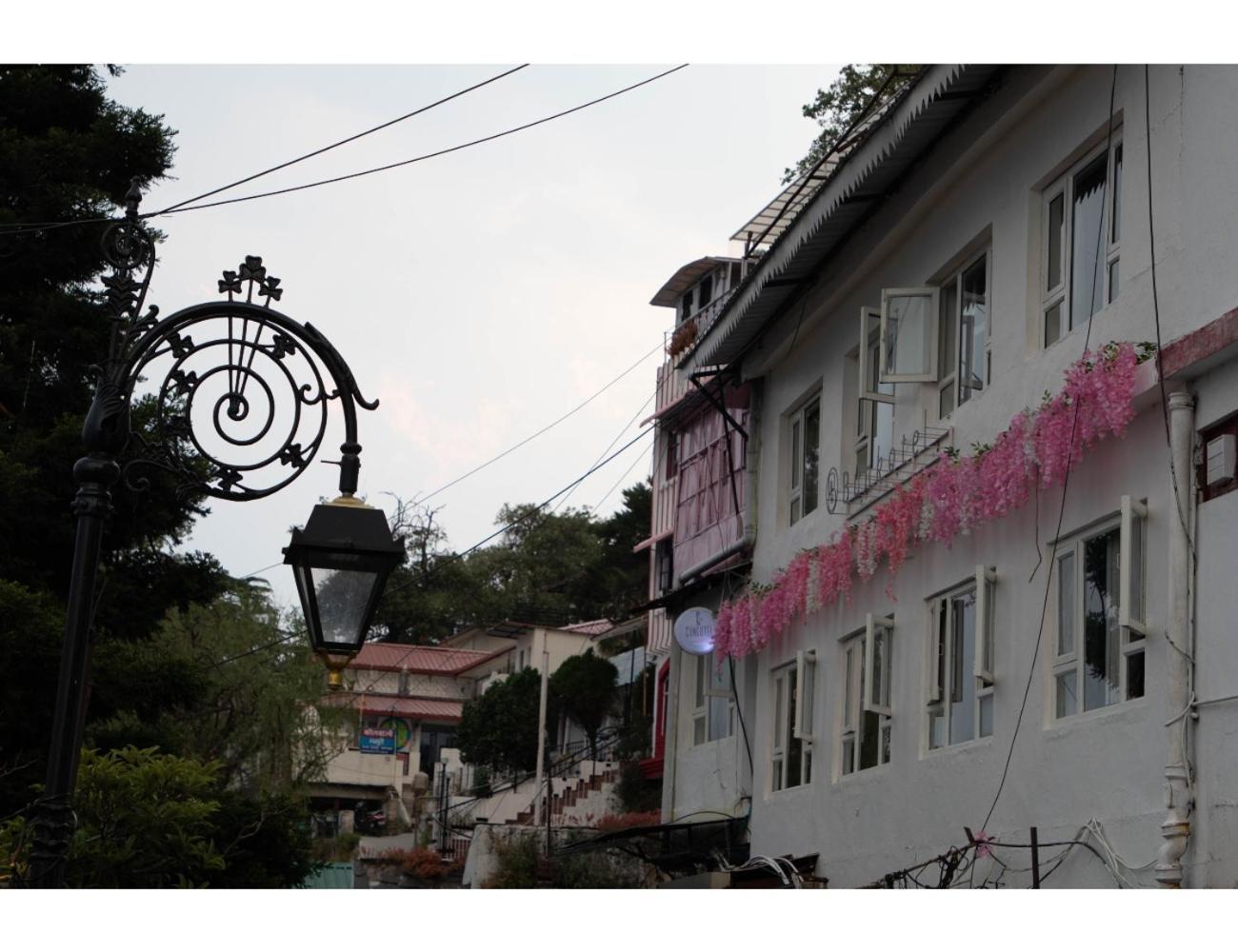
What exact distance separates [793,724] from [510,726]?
23.4m

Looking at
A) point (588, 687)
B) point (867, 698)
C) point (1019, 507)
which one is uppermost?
point (588, 687)

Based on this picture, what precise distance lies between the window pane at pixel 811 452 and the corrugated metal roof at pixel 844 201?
1290 mm

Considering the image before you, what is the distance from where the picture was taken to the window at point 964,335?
14656 millimetres

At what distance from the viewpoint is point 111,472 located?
262 inches

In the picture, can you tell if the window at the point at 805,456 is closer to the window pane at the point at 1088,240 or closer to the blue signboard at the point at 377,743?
the window pane at the point at 1088,240

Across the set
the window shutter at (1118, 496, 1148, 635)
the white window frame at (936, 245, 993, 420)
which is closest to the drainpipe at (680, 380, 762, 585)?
the white window frame at (936, 245, 993, 420)

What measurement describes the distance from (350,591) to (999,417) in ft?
27.1

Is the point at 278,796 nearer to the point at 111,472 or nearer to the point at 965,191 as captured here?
the point at 965,191

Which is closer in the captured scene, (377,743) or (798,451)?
(798,451)

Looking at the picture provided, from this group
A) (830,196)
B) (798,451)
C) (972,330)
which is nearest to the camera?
(972,330)

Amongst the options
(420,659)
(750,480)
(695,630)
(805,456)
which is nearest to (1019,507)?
(805,456)

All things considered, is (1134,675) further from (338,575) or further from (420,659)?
(420,659)

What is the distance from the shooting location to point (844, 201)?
16.3 metres

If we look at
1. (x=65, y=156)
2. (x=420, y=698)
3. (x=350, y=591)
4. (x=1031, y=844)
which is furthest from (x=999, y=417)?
(x=420, y=698)
